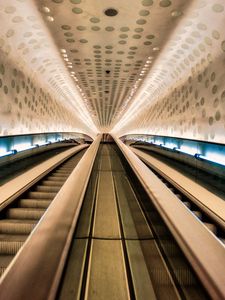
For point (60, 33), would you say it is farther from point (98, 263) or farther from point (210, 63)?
point (98, 263)

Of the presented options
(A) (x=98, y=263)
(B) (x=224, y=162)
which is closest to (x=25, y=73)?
(B) (x=224, y=162)

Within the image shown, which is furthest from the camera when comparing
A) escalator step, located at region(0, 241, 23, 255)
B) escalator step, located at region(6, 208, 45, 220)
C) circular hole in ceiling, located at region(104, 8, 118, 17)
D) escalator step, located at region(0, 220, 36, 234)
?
circular hole in ceiling, located at region(104, 8, 118, 17)

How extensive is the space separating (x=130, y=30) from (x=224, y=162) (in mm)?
3911

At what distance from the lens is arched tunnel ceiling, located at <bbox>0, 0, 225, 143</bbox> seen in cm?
514

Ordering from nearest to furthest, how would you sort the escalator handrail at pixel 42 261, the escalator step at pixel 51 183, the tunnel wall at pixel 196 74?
the escalator handrail at pixel 42 261, the tunnel wall at pixel 196 74, the escalator step at pixel 51 183

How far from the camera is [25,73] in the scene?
324 inches

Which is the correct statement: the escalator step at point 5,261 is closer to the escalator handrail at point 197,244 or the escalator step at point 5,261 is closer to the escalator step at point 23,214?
the escalator step at point 23,214

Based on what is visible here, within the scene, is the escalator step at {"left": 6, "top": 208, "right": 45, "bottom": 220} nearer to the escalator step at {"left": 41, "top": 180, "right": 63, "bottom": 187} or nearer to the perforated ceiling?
the escalator step at {"left": 41, "top": 180, "right": 63, "bottom": 187}

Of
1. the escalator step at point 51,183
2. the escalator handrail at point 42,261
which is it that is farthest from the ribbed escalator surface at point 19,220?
the escalator handrail at point 42,261

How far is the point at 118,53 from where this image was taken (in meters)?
7.96

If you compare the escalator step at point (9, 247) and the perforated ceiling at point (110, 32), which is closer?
the escalator step at point (9, 247)

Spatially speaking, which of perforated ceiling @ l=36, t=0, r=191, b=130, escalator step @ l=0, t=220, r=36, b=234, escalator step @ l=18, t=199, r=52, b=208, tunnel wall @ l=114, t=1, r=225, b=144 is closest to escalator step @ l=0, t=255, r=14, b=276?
escalator step @ l=0, t=220, r=36, b=234

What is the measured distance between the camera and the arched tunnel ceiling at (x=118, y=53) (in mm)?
5143

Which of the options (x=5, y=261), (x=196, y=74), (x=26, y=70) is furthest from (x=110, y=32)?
(x=5, y=261)
